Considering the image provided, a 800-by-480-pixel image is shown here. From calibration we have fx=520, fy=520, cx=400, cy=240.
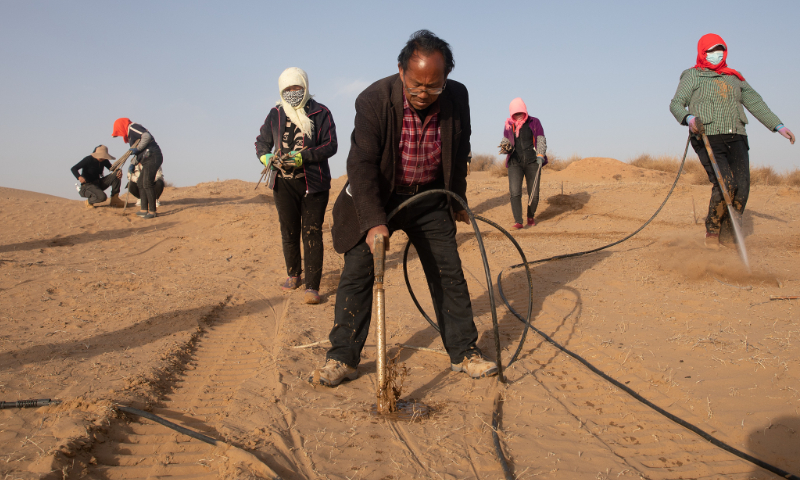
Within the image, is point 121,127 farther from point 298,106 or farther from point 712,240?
point 712,240

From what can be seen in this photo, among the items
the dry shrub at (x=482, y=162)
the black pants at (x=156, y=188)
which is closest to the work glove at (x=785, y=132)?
the black pants at (x=156, y=188)

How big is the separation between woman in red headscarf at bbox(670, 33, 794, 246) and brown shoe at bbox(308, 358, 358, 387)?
4.72 meters

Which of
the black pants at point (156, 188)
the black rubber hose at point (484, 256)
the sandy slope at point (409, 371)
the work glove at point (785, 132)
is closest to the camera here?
the sandy slope at point (409, 371)

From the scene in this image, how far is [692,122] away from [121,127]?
380 inches

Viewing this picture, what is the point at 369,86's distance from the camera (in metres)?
2.97

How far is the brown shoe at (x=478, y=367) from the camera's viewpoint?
312 centimetres

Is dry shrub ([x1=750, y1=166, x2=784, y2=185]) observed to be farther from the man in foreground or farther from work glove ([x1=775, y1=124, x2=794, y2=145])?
the man in foreground

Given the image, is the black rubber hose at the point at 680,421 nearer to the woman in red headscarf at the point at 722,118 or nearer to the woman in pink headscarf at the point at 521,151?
the woman in red headscarf at the point at 722,118

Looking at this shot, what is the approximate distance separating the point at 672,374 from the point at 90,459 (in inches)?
119

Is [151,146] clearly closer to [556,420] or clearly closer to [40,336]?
[40,336]

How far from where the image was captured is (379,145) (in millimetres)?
2928

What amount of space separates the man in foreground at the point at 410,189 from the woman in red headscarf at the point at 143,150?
816 cm

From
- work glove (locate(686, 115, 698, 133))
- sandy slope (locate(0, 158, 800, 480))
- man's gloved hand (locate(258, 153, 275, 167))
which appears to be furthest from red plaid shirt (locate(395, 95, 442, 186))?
work glove (locate(686, 115, 698, 133))

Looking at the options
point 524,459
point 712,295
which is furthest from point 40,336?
point 712,295
